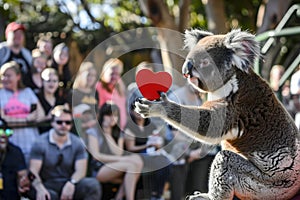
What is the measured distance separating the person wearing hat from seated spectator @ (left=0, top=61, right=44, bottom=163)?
307mm

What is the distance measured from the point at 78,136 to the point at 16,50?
145cm

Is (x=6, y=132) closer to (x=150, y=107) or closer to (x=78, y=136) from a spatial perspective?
(x=78, y=136)

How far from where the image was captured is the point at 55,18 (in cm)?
2273

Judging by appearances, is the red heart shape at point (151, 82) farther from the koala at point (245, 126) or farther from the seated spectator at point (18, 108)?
the seated spectator at point (18, 108)

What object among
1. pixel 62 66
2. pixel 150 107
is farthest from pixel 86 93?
pixel 150 107

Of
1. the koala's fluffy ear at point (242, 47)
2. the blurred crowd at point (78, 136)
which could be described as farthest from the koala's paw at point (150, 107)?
the blurred crowd at point (78, 136)

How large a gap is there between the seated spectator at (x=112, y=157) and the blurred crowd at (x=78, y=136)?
0.04 ft

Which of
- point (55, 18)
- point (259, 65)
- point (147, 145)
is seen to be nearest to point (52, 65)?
point (147, 145)

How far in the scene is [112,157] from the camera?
848 cm

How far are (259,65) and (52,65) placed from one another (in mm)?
3070

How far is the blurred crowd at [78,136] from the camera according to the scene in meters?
7.97

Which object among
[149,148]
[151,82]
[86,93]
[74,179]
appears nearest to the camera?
[151,82]

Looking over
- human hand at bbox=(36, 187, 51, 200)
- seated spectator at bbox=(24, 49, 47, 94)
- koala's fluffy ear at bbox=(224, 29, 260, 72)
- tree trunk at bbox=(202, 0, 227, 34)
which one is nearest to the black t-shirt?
human hand at bbox=(36, 187, 51, 200)

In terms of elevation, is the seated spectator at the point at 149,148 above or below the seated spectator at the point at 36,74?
below
